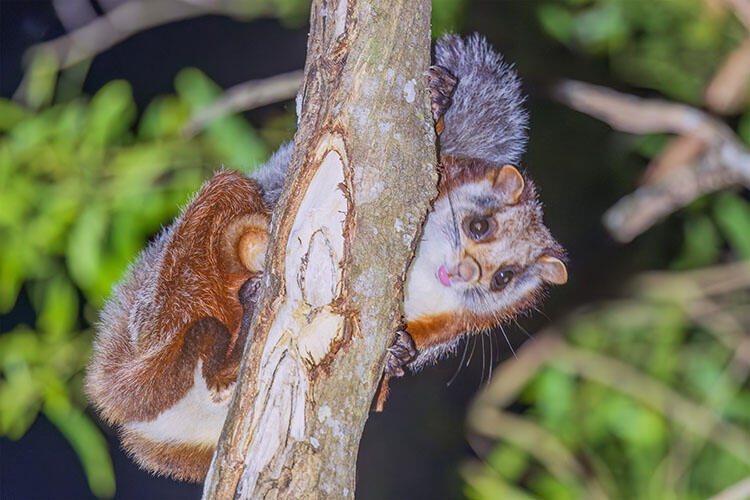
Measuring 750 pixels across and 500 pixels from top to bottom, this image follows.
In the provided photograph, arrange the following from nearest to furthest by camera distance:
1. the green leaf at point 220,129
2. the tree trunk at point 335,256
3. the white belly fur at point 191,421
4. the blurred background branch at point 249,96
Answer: the tree trunk at point 335,256 → the white belly fur at point 191,421 → the green leaf at point 220,129 → the blurred background branch at point 249,96

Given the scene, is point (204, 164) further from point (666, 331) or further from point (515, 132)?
point (666, 331)

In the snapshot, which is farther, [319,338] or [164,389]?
[164,389]

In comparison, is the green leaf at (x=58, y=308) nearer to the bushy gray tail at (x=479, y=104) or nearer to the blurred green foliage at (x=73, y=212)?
the blurred green foliage at (x=73, y=212)

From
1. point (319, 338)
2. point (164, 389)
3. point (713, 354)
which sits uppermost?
point (319, 338)

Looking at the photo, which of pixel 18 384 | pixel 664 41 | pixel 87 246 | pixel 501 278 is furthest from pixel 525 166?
pixel 18 384

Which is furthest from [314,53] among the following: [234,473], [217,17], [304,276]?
[217,17]

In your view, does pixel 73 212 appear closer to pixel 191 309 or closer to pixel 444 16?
pixel 191 309

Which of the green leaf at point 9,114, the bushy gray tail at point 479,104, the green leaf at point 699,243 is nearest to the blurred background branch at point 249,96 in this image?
the green leaf at point 9,114

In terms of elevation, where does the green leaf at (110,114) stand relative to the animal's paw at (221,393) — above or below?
above
